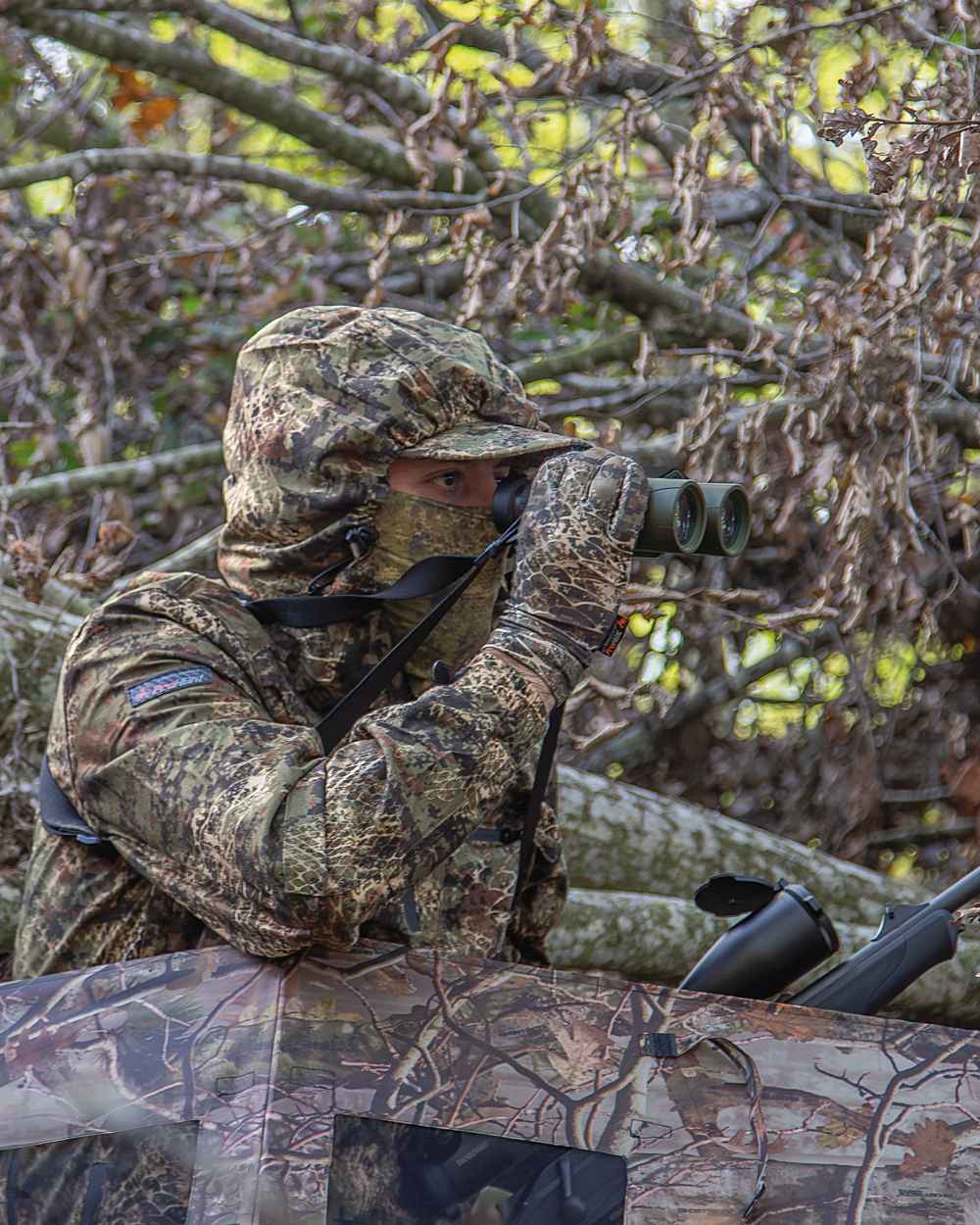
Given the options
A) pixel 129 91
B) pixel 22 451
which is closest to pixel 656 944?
pixel 22 451

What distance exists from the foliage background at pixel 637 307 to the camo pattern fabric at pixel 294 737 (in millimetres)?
1314

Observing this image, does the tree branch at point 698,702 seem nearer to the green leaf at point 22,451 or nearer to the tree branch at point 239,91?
the tree branch at point 239,91

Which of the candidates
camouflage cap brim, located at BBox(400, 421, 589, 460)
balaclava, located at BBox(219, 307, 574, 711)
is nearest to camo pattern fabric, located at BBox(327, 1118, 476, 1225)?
balaclava, located at BBox(219, 307, 574, 711)

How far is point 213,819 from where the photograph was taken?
7.57ft

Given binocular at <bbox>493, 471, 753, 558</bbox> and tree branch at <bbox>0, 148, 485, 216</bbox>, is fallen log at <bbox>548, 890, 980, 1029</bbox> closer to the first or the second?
binocular at <bbox>493, 471, 753, 558</bbox>

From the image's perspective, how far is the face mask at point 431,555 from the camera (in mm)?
2801

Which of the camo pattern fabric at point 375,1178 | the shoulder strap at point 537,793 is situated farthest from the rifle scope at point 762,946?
the camo pattern fabric at point 375,1178

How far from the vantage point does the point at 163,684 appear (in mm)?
2471

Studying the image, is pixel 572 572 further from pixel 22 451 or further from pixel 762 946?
pixel 22 451

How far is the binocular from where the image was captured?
2502 mm

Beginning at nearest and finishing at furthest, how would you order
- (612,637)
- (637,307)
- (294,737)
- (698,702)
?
(294,737) < (612,637) < (637,307) < (698,702)

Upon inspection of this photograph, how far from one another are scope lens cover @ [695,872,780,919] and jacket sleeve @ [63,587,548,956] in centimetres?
43

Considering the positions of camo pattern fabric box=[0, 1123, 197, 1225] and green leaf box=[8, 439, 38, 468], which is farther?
green leaf box=[8, 439, 38, 468]

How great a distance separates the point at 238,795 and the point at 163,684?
10.8 inches
